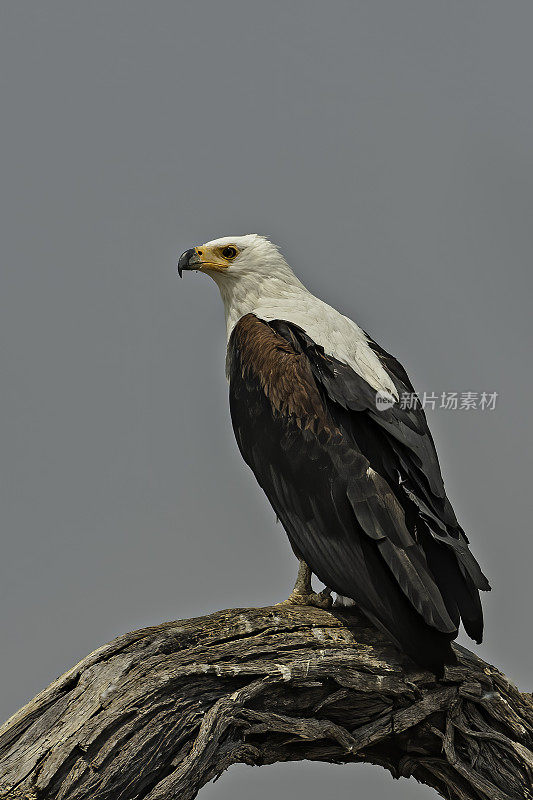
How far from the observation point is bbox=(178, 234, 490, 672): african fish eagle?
487cm

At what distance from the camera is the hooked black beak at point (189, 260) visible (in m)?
5.99

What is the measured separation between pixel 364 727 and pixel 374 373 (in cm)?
184

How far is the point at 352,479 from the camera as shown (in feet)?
16.3

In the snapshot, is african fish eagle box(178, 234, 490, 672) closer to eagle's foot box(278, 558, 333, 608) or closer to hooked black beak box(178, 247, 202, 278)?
eagle's foot box(278, 558, 333, 608)

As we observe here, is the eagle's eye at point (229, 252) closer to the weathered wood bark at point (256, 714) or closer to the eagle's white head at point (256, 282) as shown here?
the eagle's white head at point (256, 282)

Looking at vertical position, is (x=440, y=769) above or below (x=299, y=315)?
below

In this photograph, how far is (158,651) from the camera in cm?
484

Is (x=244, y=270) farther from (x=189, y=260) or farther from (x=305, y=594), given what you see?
(x=305, y=594)

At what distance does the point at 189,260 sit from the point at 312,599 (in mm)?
2119

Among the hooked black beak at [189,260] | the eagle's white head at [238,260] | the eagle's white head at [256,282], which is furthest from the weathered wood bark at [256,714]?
the hooked black beak at [189,260]

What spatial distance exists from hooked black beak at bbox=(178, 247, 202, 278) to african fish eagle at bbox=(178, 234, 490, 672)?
64 centimetres

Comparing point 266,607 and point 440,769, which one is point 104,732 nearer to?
point 266,607

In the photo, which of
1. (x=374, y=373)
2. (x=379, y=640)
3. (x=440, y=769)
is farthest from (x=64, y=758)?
(x=374, y=373)

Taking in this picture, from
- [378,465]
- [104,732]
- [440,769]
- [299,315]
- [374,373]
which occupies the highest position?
[299,315]
